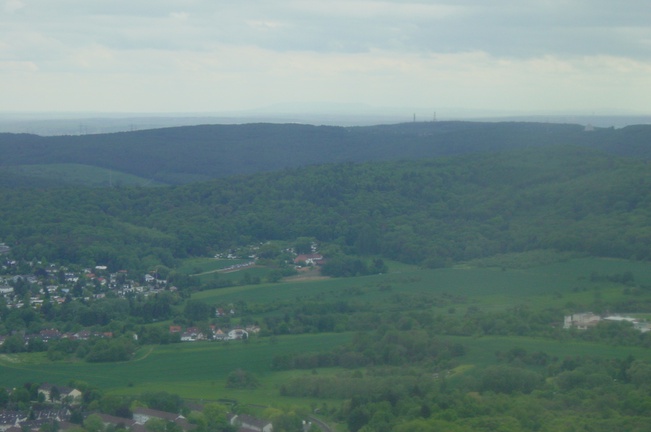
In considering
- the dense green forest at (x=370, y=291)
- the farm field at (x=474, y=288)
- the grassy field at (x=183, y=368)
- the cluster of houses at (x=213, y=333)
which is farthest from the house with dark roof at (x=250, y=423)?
the farm field at (x=474, y=288)

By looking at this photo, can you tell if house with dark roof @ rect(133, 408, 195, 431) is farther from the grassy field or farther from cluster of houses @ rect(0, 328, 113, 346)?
cluster of houses @ rect(0, 328, 113, 346)

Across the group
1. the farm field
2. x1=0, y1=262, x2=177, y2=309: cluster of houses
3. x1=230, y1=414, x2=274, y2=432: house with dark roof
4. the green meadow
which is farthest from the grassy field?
x1=0, y1=262, x2=177, y2=309: cluster of houses

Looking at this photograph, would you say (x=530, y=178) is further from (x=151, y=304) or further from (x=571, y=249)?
(x=151, y=304)

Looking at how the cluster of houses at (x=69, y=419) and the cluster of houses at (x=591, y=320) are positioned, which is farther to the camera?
the cluster of houses at (x=591, y=320)

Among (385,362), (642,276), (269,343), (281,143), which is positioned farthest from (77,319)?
(281,143)

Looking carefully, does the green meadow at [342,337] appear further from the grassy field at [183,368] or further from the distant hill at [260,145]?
the distant hill at [260,145]

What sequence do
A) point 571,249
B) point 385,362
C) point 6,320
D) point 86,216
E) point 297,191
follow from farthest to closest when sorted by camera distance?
point 297,191 → point 86,216 → point 571,249 → point 6,320 → point 385,362

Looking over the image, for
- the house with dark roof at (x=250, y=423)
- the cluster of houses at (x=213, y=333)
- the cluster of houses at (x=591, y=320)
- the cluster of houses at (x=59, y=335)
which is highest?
the house with dark roof at (x=250, y=423)
